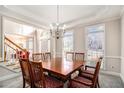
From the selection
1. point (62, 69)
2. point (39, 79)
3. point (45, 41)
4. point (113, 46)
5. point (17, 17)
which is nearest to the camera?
point (39, 79)

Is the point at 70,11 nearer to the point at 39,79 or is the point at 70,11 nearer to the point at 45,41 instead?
the point at 39,79

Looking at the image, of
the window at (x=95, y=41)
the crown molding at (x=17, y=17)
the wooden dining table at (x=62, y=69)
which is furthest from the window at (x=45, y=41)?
the wooden dining table at (x=62, y=69)

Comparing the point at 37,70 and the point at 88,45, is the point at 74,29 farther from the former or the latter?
the point at 37,70

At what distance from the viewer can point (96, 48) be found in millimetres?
4148

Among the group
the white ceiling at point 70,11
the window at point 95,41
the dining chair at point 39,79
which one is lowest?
the dining chair at point 39,79

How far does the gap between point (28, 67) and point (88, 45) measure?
10.4 feet

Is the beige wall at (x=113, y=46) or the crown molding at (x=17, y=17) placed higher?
the crown molding at (x=17, y=17)

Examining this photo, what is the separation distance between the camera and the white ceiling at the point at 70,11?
288 cm

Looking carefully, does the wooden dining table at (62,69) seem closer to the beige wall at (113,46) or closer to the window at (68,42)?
the beige wall at (113,46)

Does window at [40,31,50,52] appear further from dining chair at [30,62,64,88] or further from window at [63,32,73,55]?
dining chair at [30,62,64,88]

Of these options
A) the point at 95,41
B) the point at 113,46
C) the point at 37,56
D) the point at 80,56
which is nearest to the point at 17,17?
the point at 37,56

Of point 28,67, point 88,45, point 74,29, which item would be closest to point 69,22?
point 74,29

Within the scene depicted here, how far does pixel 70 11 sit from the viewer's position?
10.8 ft

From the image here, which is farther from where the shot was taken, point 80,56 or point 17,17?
point 17,17
